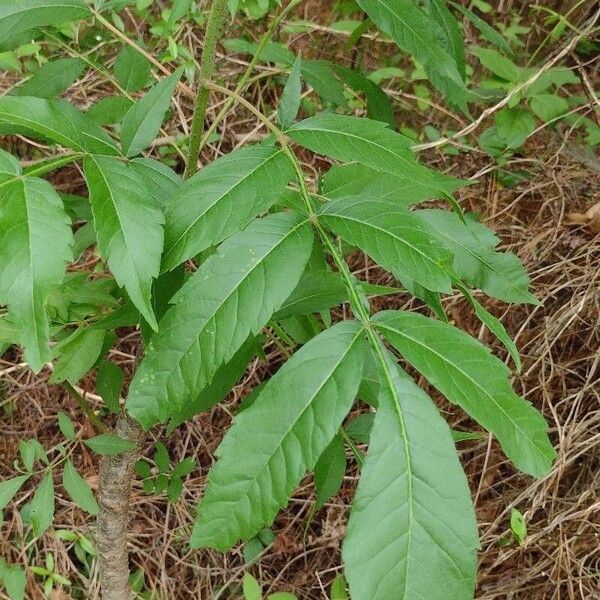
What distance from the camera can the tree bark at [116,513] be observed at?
4.43 ft

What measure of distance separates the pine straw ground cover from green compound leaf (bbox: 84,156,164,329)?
116cm

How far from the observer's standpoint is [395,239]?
31.5 inches

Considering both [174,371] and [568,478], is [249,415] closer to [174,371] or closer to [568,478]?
[174,371]

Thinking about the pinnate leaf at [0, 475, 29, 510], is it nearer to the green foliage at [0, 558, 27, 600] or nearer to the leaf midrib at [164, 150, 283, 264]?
the green foliage at [0, 558, 27, 600]

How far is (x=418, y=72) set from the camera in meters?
2.33

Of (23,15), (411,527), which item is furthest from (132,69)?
(411,527)

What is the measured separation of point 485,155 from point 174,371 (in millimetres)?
1827

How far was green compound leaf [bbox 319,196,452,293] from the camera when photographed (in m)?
0.77

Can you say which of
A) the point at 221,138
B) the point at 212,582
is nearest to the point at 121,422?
the point at 212,582

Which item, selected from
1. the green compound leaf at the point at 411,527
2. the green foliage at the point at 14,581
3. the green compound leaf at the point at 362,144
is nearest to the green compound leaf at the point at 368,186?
the green compound leaf at the point at 362,144

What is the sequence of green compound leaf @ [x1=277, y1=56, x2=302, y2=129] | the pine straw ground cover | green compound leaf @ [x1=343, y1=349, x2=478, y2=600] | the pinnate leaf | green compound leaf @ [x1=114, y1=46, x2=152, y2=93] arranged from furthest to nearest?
the pine straw ground cover, the pinnate leaf, green compound leaf @ [x1=114, y1=46, x2=152, y2=93], green compound leaf @ [x1=277, y1=56, x2=302, y2=129], green compound leaf @ [x1=343, y1=349, x2=478, y2=600]

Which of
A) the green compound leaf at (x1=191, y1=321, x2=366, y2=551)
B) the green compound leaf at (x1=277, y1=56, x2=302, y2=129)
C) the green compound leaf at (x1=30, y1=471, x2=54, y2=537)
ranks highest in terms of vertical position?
the green compound leaf at (x1=277, y1=56, x2=302, y2=129)

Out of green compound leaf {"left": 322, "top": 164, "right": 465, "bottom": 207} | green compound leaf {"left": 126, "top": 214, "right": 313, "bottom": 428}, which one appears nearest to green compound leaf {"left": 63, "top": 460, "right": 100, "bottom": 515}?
green compound leaf {"left": 126, "top": 214, "right": 313, "bottom": 428}

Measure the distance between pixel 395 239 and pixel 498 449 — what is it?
1.34 metres
